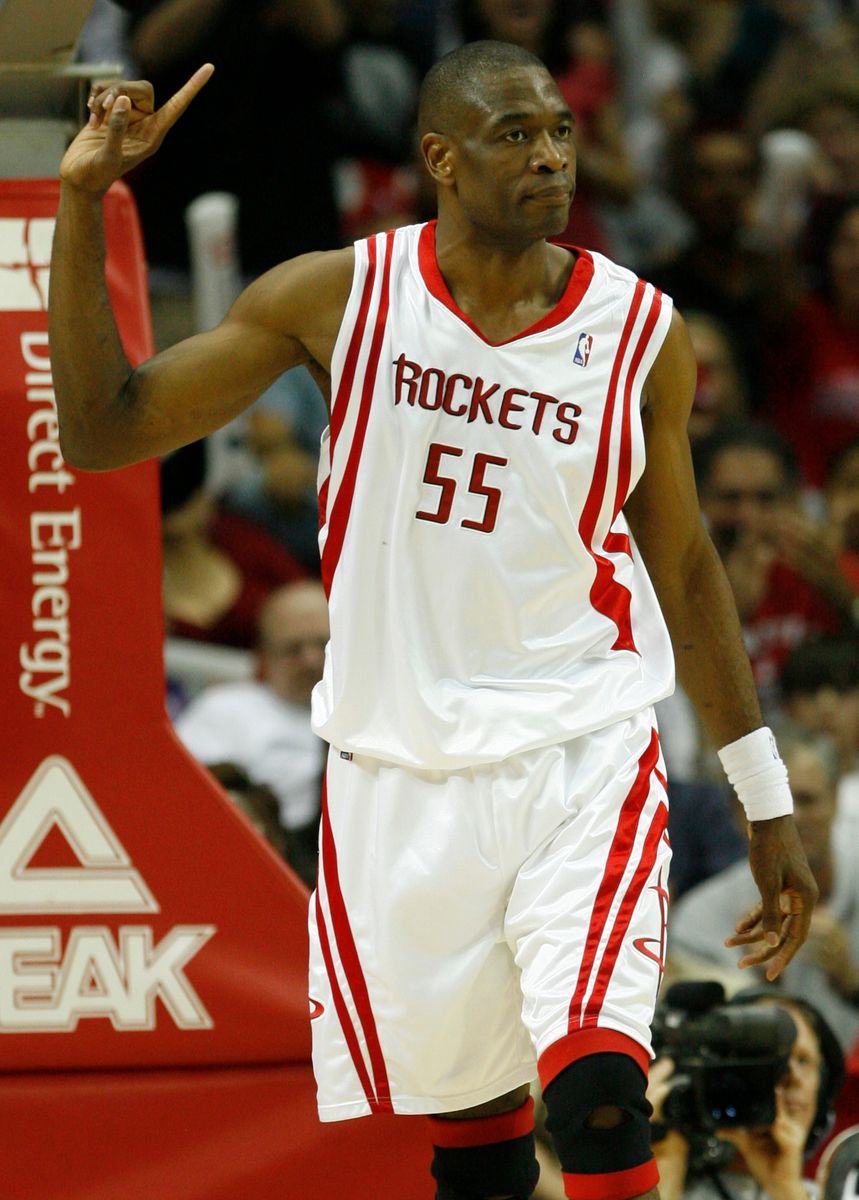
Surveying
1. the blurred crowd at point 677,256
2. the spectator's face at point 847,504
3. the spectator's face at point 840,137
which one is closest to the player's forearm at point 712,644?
the blurred crowd at point 677,256

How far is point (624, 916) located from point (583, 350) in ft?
2.73

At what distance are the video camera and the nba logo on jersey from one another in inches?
48.2

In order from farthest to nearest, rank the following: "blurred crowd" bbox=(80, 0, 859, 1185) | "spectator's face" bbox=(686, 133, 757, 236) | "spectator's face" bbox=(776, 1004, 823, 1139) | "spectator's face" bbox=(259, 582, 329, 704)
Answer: "spectator's face" bbox=(686, 133, 757, 236), "spectator's face" bbox=(259, 582, 329, 704), "blurred crowd" bbox=(80, 0, 859, 1185), "spectator's face" bbox=(776, 1004, 823, 1139)

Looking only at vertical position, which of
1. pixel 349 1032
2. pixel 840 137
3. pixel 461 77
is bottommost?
pixel 349 1032

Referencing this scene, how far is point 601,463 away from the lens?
118 inches

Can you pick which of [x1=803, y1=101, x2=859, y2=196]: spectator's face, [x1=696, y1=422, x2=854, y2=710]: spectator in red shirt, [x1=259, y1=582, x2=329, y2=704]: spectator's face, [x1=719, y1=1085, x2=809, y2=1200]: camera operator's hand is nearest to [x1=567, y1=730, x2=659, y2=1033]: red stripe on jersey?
[x1=719, y1=1085, x2=809, y2=1200]: camera operator's hand

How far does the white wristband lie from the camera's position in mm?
3150

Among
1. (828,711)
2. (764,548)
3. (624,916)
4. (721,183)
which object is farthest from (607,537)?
(721,183)

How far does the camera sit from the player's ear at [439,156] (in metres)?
3.02

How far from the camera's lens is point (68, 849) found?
3494 millimetres

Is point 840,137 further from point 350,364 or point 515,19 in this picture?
point 350,364

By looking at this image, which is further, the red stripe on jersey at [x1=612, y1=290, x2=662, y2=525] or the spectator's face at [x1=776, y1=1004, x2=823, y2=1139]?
the spectator's face at [x1=776, y1=1004, x2=823, y2=1139]

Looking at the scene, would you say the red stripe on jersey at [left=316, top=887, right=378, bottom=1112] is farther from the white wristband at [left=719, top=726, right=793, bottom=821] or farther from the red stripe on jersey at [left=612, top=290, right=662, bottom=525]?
the red stripe on jersey at [left=612, top=290, right=662, bottom=525]

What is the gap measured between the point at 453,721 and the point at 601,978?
1.37 ft
